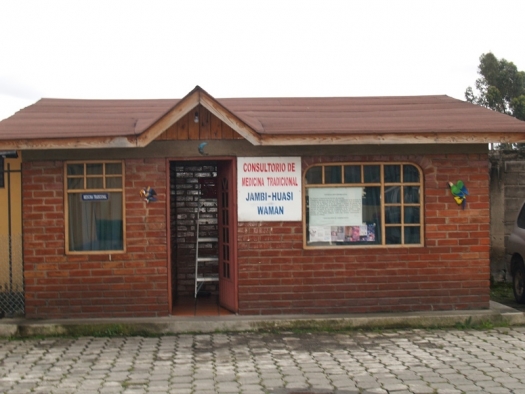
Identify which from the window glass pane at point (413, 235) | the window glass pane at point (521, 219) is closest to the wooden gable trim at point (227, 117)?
the window glass pane at point (413, 235)

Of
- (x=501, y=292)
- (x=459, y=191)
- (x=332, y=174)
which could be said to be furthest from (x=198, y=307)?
(x=501, y=292)

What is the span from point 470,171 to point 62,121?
5974 mm

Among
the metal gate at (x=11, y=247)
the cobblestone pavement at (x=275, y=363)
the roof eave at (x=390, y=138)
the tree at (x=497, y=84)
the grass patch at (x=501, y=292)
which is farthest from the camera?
the tree at (x=497, y=84)

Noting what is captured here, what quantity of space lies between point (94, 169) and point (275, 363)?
3987 mm

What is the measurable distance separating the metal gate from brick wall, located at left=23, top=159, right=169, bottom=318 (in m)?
0.77

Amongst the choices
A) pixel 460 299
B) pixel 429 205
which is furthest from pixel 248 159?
pixel 460 299

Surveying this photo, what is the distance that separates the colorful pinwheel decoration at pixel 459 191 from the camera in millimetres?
10250

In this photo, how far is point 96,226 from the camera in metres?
10.1

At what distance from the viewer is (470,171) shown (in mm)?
10297

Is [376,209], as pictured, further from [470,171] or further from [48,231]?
[48,231]

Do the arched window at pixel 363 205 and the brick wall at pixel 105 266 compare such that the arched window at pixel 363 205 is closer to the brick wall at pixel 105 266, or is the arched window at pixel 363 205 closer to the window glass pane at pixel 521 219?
the brick wall at pixel 105 266

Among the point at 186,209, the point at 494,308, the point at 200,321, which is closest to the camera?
the point at 200,321

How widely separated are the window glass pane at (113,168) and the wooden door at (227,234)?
5.18 feet

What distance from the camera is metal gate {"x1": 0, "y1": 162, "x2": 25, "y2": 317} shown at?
35.3ft
